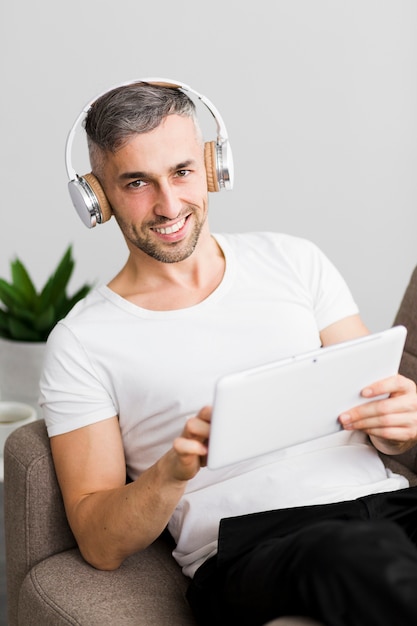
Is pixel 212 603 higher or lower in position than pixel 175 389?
lower

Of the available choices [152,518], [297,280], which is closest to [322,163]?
[297,280]

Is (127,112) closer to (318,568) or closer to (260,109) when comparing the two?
(318,568)

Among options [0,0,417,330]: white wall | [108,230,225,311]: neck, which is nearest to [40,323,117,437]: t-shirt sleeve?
[108,230,225,311]: neck

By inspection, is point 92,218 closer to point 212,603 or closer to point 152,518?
point 152,518

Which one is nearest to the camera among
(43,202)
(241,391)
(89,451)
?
(241,391)

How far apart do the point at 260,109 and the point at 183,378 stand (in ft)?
5.85

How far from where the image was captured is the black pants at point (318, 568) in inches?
50.3

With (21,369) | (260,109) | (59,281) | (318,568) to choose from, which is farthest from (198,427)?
(260,109)

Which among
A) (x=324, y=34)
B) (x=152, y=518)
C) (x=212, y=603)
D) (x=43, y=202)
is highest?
(x=324, y=34)

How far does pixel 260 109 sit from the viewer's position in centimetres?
333

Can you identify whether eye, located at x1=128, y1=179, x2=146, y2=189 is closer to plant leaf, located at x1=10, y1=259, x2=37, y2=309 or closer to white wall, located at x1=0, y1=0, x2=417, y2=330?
plant leaf, located at x1=10, y1=259, x2=37, y2=309

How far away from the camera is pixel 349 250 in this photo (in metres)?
3.50

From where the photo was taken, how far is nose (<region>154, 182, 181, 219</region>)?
1760 mm

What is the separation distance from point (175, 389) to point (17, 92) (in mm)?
1928
